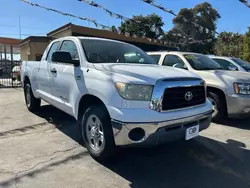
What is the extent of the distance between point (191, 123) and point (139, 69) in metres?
1.08

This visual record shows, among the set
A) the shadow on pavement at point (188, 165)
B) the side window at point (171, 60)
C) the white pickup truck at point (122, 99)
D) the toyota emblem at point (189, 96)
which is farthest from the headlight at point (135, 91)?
the side window at point (171, 60)

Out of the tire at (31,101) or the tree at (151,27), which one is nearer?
the tire at (31,101)

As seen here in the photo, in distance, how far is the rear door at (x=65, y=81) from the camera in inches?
169

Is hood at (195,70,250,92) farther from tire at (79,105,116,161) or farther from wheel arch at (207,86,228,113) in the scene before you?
tire at (79,105,116,161)

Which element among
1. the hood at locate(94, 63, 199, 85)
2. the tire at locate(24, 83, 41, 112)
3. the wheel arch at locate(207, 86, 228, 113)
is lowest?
the tire at locate(24, 83, 41, 112)

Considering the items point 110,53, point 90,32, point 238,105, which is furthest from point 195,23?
point 110,53

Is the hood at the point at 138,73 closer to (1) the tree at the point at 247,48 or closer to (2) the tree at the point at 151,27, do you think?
(1) the tree at the point at 247,48

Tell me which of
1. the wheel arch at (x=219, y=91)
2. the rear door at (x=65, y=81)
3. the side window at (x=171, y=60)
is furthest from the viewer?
the side window at (x=171, y=60)

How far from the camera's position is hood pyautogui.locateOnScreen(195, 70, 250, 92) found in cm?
577

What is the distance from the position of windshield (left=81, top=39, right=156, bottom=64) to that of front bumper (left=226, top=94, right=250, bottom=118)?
A: 2.19 m

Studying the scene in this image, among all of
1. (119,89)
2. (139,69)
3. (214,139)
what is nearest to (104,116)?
(119,89)

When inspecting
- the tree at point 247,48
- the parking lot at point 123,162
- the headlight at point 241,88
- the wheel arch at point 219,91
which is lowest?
the parking lot at point 123,162

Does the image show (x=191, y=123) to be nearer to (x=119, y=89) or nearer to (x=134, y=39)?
(x=119, y=89)

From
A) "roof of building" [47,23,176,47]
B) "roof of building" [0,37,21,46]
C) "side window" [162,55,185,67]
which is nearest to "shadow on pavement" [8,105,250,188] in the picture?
"side window" [162,55,185,67]
